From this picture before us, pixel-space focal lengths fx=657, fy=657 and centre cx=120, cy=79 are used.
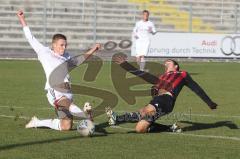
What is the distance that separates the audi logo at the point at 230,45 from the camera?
3719 centimetres

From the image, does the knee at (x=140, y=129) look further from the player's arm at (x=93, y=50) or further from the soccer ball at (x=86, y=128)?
the player's arm at (x=93, y=50)

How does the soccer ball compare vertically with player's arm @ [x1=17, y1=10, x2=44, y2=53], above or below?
below

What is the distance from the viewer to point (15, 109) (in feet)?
44.3

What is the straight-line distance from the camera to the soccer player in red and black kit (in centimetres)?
1068

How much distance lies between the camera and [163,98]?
10.8m

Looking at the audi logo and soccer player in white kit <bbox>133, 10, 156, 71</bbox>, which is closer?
soccer player in white kit <bbox>133, 10, 156, 71</bbox>

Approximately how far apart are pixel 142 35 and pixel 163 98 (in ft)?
51.0

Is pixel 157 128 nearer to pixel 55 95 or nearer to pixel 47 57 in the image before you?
pixel 55 95

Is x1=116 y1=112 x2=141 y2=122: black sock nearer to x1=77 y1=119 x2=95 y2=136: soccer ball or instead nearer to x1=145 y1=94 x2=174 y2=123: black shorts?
x1=145 y1=94 x2=174 y2=123: black shorts

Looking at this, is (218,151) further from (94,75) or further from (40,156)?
(94,75)

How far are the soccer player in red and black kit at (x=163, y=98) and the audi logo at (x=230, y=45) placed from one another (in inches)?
1024

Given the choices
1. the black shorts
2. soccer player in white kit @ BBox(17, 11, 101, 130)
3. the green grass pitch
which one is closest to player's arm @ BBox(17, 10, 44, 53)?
soccer player in white kit @ BBox(17, 11, 101, 130)

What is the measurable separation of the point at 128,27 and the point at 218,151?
3357cm

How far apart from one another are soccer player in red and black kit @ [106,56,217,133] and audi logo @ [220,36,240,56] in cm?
2602
